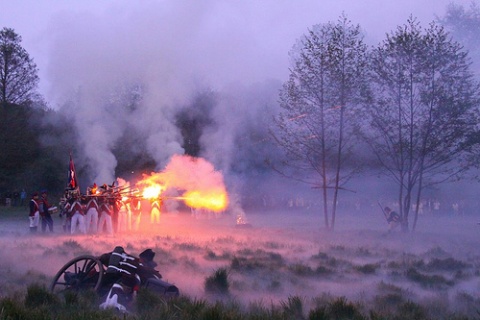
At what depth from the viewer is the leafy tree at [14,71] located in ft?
142

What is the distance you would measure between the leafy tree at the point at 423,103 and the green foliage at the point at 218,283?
55.7ft

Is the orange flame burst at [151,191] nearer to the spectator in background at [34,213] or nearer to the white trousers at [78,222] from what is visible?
the white trousers at [78,222]

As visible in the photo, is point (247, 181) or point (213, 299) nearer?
point (213, 299)

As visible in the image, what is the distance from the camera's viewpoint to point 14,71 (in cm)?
4378

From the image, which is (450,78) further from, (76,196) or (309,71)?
(76,196)

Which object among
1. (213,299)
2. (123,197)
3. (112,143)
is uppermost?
(112,143)

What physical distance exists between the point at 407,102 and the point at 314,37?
512 cm

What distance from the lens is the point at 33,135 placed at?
147 ft

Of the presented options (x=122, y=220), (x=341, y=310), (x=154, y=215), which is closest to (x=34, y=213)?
(x=122, y=220)

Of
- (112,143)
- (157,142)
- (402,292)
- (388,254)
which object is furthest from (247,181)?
(402,292)

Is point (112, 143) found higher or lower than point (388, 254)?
higher

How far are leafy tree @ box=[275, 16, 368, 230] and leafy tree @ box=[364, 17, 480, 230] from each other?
941 mm

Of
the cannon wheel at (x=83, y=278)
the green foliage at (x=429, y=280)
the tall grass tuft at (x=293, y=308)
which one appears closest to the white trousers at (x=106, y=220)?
the green foliage at (x=429, y=280)

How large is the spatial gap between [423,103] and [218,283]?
1810 centimetres
